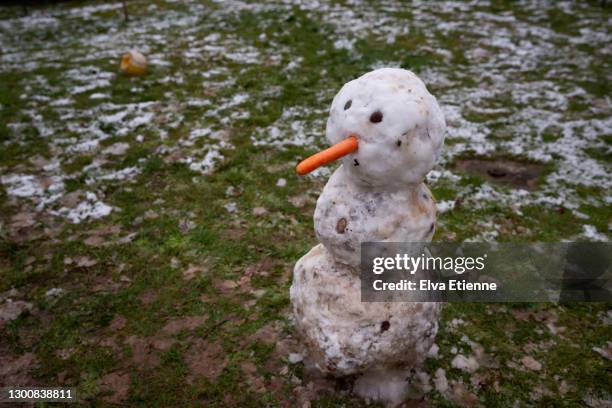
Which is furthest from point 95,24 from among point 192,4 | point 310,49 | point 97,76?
point 310,49

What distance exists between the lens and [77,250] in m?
4.35

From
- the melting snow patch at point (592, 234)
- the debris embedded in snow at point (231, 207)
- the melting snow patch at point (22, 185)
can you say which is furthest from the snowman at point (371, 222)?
the melting snow patch at point (22, 185)

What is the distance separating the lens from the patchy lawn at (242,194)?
10.7 feet

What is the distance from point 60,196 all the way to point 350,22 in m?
7.58

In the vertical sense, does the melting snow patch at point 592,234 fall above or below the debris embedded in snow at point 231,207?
below

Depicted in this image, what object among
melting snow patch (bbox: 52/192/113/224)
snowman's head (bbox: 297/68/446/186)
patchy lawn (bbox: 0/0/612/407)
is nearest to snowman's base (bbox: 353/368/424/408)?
patchy lawn (bbox: 0/0/612/407)

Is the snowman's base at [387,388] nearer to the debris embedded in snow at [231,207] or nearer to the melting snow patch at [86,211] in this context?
the debris embedded in snow at [231,207]

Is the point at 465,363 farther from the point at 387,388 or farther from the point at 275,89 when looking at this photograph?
the point at 275,89

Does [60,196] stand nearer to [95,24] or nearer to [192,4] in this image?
[95,24]

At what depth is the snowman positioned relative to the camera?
7.48 ft

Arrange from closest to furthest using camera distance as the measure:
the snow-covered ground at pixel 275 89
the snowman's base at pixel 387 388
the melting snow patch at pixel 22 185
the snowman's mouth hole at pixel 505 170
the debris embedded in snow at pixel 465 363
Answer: the snowman's base at pixel 387 388 → the debris embedded in snow at pixel 465 363 → the melting snow patch at pixel 22 185 → the snowman's mouth hole at pixel 505 170 → the snow-covered ground at pixel 275 89

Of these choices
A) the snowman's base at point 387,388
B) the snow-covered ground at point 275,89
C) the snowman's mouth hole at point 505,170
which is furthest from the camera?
the snow-covered ground at point 275,89

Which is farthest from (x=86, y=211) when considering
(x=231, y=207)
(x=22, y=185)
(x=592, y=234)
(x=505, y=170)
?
(x=592, y=234)

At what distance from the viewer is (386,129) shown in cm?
224
